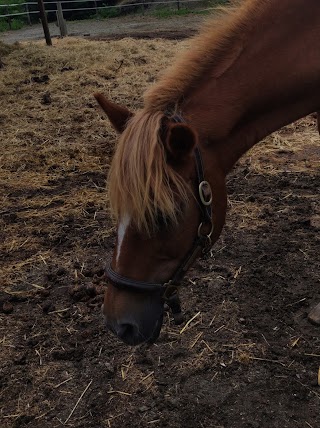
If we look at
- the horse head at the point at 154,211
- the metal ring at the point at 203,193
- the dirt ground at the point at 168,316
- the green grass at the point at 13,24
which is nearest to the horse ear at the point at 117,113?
the horse head at the point at 154,211

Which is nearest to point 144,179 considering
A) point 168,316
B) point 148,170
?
point 148,170

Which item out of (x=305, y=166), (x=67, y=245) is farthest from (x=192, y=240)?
(x=305, y=166)

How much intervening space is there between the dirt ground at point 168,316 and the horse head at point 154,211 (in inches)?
25.0

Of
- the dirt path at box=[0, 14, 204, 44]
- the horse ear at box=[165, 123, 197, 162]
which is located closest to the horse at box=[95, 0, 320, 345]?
the horse ear at box=[165, 123, 197, 162]

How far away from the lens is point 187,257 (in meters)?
1.92

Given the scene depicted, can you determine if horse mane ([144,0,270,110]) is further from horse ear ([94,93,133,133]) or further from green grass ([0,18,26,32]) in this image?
green grass ([0,18,26,32])

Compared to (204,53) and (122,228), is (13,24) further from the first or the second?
(122,228)

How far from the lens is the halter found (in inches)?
72.6

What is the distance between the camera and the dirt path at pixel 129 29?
13356 mm

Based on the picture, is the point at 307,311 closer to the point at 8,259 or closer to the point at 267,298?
the point at 267,298

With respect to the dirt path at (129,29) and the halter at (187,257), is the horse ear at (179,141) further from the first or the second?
the dirt path at (129,29)

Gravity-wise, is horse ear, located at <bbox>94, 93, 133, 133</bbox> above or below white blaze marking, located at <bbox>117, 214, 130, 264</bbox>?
above

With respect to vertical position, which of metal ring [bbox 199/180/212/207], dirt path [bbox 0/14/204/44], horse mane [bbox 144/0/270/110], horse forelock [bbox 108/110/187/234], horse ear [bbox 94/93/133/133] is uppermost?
horse mane [bbox 144/0/270/110]

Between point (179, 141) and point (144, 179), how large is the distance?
7.0 inches
